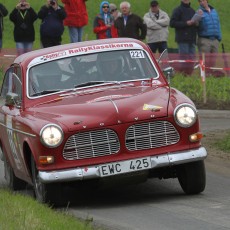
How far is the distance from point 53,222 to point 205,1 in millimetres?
17099

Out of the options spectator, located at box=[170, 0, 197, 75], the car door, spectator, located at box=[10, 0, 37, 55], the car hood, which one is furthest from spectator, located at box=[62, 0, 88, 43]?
the car hood

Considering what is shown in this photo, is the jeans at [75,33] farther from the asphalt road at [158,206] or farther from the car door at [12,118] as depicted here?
the car door at [12,118]

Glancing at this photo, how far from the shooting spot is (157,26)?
27094mm

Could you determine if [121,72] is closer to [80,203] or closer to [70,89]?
[70,89]

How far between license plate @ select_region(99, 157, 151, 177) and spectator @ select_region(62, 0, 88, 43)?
1543 centimetres

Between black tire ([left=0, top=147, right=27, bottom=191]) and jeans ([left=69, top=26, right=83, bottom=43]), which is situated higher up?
black tire ([left=0, top=147, right=27, bottom=191])

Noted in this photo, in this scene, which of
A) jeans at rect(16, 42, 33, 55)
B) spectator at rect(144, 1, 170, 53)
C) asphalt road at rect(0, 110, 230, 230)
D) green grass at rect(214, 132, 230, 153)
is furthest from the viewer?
jeans at rect(16, 42, 33, 55)

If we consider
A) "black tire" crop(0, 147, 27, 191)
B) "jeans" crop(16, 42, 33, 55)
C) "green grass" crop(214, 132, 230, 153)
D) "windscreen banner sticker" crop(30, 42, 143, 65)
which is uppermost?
"windscreen banner sticker" crop(30, 42, 143, 65)

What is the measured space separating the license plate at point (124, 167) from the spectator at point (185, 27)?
14989 mm

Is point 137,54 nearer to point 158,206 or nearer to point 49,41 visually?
point 158,206

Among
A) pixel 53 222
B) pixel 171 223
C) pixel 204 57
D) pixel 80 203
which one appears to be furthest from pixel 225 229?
pixel 204 57

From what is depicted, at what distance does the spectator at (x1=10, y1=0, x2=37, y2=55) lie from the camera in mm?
26906

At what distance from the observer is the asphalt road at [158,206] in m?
10.4

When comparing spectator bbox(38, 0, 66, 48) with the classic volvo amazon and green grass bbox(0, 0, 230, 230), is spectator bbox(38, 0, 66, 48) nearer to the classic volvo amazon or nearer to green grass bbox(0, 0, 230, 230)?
green grass bbox(0, 0, 230, 230)
